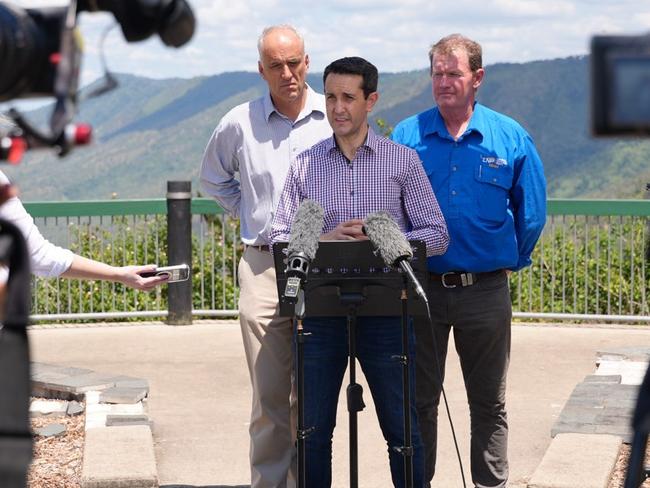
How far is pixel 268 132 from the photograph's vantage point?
5930 millimetres

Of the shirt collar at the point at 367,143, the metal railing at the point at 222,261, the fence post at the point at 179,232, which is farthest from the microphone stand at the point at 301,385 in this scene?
the metal railing at the point at 222,261

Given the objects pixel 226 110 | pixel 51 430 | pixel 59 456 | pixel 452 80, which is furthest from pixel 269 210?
pixel 226 110

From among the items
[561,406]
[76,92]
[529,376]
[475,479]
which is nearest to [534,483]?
[475,479]

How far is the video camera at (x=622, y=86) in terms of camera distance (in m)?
1.72

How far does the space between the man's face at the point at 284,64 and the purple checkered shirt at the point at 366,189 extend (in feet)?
1.63

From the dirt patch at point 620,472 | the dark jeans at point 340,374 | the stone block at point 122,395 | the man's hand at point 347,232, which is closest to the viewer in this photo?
the man's hand at point 347,232

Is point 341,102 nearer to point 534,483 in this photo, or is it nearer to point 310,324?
point 310,324

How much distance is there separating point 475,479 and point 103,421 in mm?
2353

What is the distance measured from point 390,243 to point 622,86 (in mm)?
2945

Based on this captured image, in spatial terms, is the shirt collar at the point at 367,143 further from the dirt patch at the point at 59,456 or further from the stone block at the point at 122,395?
the stone block at the point at 122,395

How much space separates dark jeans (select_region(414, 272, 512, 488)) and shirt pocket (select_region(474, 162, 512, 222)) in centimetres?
30

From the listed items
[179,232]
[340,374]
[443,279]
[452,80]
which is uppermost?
[452,80]

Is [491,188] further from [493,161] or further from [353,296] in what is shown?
[353,296]

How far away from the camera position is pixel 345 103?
5.31 m
